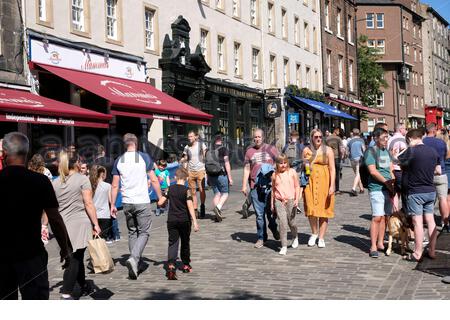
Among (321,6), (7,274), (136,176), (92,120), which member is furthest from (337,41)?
(7,274)

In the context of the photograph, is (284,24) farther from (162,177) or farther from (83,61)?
(162,177)

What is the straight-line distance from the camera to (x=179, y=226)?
7.90 m

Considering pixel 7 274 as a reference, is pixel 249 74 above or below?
above

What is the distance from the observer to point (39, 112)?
13.5m

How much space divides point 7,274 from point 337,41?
133 feet

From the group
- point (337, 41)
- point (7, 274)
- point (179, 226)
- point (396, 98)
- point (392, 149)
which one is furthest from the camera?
point (396, 98)

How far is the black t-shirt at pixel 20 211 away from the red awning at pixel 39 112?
8.55 meters

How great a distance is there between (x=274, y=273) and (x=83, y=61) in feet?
38.5

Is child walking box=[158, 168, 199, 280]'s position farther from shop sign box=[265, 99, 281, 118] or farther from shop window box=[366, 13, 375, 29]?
shop window box=[366, 13, 375, 29]

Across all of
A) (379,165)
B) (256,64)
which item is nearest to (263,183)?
(379,165)

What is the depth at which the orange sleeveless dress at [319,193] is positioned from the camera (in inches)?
373

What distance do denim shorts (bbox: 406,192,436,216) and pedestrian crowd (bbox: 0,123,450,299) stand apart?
1 centimetres

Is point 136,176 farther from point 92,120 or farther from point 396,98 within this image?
point 396,98

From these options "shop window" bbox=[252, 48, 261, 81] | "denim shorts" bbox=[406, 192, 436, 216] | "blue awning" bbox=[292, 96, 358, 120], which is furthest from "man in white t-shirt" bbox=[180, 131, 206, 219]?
"blue awning" bbox=[292, 96, 358, 120]
